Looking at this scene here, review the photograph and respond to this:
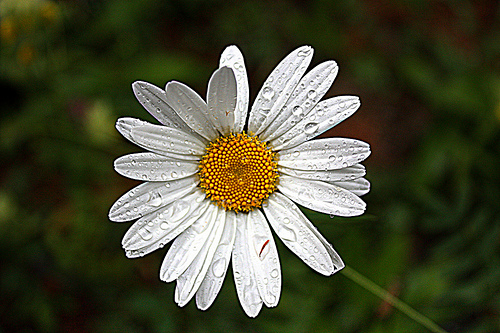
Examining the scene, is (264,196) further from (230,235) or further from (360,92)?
(360,92)

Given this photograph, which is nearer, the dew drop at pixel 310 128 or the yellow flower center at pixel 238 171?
the dew drop at pixel 310 128

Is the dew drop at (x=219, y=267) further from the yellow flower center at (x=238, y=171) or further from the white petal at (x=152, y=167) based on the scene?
the white petal at (x=152, y=167)

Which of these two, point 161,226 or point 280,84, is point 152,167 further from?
point 280,84

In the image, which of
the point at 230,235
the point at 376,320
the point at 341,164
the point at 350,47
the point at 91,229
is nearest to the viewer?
the point at 341,164

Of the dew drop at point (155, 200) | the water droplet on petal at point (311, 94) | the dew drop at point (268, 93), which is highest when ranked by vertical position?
the dew drop at point (268, 93)

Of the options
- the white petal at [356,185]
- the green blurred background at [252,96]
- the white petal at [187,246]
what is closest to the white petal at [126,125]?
the white petal at [187,246]

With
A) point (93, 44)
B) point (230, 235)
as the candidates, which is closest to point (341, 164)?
point (230, 235)
